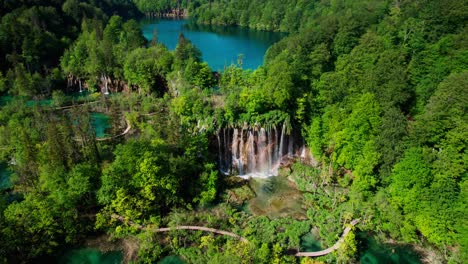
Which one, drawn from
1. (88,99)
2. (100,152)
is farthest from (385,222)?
(88,99)

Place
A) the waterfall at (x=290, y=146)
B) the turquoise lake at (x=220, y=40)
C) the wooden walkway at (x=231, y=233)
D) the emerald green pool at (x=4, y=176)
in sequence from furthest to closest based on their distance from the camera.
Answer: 1. the turquoise lake at (x=220, y=40)
2. the waterfall at (x=290, y=146)
3. the emerald green pool at (x=4, y=176)
4. the wooden walkway at (x=231, y=233)

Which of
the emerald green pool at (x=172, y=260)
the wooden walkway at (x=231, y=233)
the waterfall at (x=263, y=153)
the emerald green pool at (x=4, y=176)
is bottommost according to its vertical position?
the emerald green pool at (x=172, y=260)

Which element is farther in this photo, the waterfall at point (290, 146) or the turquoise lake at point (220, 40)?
the turquoise lake at point (220, 40)

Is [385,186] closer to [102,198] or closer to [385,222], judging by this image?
[385,222]

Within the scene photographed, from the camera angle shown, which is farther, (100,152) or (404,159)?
(100,152)

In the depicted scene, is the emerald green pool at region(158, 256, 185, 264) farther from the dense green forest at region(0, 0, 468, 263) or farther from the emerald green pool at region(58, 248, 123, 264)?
the emerald green pool at region(58, 248, 123, 264)

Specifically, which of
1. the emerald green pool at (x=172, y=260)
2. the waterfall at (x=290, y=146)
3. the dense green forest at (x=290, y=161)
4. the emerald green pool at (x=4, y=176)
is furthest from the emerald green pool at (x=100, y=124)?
the waterfall at (x=290, y=146)

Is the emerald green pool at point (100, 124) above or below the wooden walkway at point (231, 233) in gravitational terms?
above

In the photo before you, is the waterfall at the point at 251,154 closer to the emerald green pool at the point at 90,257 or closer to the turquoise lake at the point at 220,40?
the emerald green pool at the point at 90,257
